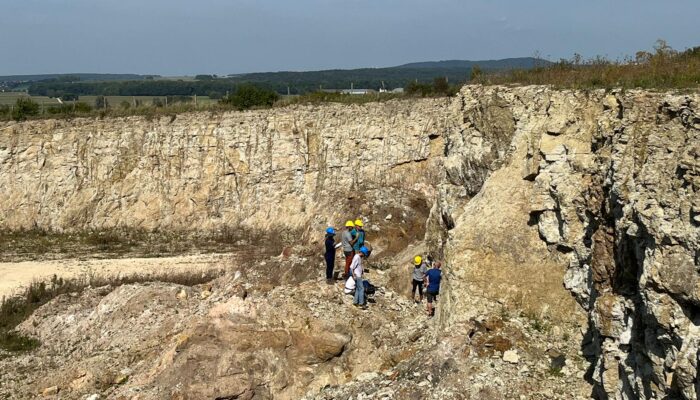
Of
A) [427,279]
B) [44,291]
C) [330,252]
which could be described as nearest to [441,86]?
[330,252]

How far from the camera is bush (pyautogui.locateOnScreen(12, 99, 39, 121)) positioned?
31.7m

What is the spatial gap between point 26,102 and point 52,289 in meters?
13.8

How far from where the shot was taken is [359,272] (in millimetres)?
15242

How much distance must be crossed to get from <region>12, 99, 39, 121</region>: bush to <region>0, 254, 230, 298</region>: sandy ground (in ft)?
27.5

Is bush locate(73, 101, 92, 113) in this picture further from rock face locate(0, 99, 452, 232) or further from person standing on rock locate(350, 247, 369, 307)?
person standing on rock locate(350, 247, 369, 307)

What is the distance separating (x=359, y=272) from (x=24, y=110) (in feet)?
75.4

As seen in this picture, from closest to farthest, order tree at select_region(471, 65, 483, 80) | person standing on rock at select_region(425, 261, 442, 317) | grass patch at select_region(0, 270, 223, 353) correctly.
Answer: person standing on rock at select_region(425, 261, 442, 317) < grass patch at select_region(0, 270, 223, 353) < tree at select_region(471, 65, 483, 80)

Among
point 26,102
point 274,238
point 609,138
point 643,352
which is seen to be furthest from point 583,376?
point 26,102

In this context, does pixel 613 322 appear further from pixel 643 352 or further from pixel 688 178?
pixel 688 178

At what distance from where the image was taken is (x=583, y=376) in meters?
11.3

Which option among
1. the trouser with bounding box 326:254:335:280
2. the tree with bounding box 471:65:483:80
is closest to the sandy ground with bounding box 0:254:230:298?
the trouser with bounding box 326:254:335:280

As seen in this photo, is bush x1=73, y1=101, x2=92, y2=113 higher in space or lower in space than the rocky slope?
higher

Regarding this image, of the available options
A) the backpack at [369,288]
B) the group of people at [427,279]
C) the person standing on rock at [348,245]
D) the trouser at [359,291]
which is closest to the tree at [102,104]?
the person standing on rock at [348,245]

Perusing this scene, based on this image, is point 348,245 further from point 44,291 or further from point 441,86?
point 441,86
